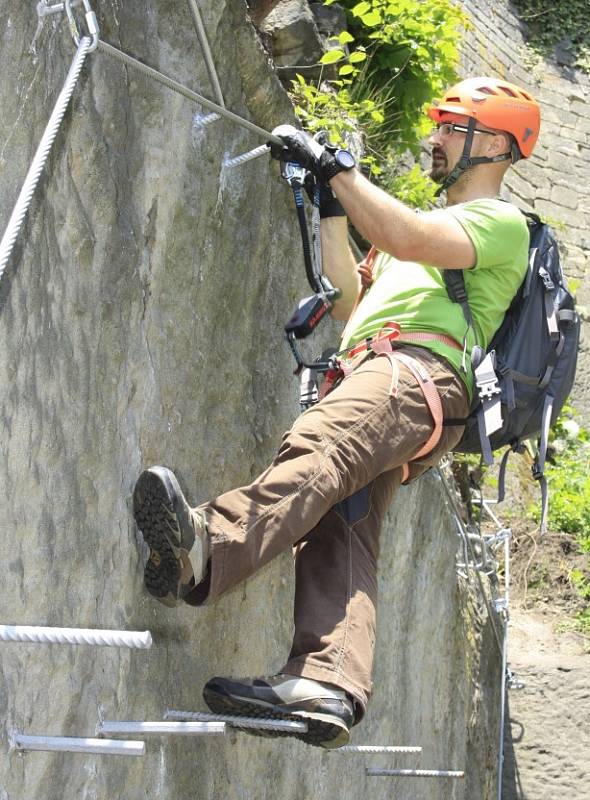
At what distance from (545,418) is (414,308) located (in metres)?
0.57

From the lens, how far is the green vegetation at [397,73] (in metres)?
6.12

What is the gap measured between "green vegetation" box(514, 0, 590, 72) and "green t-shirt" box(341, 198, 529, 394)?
30.3ft

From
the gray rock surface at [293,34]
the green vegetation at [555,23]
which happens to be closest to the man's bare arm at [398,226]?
the gray rock surface at [293,34]

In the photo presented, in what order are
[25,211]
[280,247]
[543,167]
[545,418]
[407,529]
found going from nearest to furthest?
1. [25,211]
2. [545,418]
3. [280,247]
4. [407,529]
5. [543,167]

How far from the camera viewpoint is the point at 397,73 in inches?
246

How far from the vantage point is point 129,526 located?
356cm

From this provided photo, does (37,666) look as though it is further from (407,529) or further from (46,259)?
(407,529)

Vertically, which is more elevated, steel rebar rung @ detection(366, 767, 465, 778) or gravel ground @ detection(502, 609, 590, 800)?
gravel ground @ detection(502, 609, 590, 800)

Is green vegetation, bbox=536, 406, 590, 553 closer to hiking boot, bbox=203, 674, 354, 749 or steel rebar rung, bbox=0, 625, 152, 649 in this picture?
hiking boot, bbox=203, 674, 354, 749

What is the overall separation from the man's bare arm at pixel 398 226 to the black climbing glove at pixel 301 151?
0.06m

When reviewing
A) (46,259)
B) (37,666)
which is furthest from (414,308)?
(37,666)

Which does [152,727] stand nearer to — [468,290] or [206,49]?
[468,290]

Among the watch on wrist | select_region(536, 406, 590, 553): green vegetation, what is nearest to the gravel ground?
select_region(536, 406, 590, 553): green vegetation

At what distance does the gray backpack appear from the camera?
4.10 m
